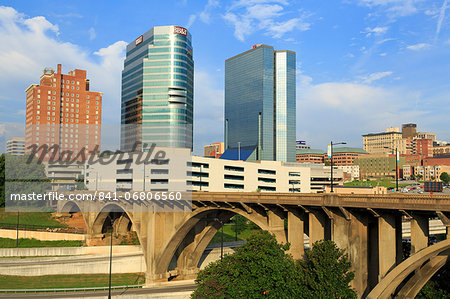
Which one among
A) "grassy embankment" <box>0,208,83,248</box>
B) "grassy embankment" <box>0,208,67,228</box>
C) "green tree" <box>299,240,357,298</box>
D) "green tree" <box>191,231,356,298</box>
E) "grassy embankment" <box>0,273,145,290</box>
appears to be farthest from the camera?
"grassy embankment" <box>0,208,67,228</box>

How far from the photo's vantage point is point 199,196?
155 ft

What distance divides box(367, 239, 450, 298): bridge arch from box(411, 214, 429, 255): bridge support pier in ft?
2.59

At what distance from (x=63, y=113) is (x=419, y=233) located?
181 m

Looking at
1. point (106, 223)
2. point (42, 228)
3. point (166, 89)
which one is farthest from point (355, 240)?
point (166, 89)

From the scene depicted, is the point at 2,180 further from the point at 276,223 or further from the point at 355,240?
the point at 355,240

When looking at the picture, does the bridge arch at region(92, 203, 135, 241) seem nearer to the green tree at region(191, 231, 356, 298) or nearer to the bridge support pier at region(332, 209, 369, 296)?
the green tree at region(191, 231, 356, 298)

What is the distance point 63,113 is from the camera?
17850cm

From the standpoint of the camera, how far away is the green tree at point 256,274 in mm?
27344

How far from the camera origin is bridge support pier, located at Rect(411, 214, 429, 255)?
71.9ft


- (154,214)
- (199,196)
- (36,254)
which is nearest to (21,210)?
(36,254)

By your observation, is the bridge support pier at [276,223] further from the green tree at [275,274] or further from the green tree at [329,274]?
the green tree at [329,274]

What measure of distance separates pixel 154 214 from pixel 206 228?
881 centimetres

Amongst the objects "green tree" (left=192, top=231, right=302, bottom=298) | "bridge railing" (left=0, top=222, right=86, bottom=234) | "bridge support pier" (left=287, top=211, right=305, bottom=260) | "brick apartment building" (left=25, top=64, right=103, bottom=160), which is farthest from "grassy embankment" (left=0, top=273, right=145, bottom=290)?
"brick apartment building" (left=25, top=64, right=103, bottom=160)

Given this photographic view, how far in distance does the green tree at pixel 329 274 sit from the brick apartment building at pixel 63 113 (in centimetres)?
15911
